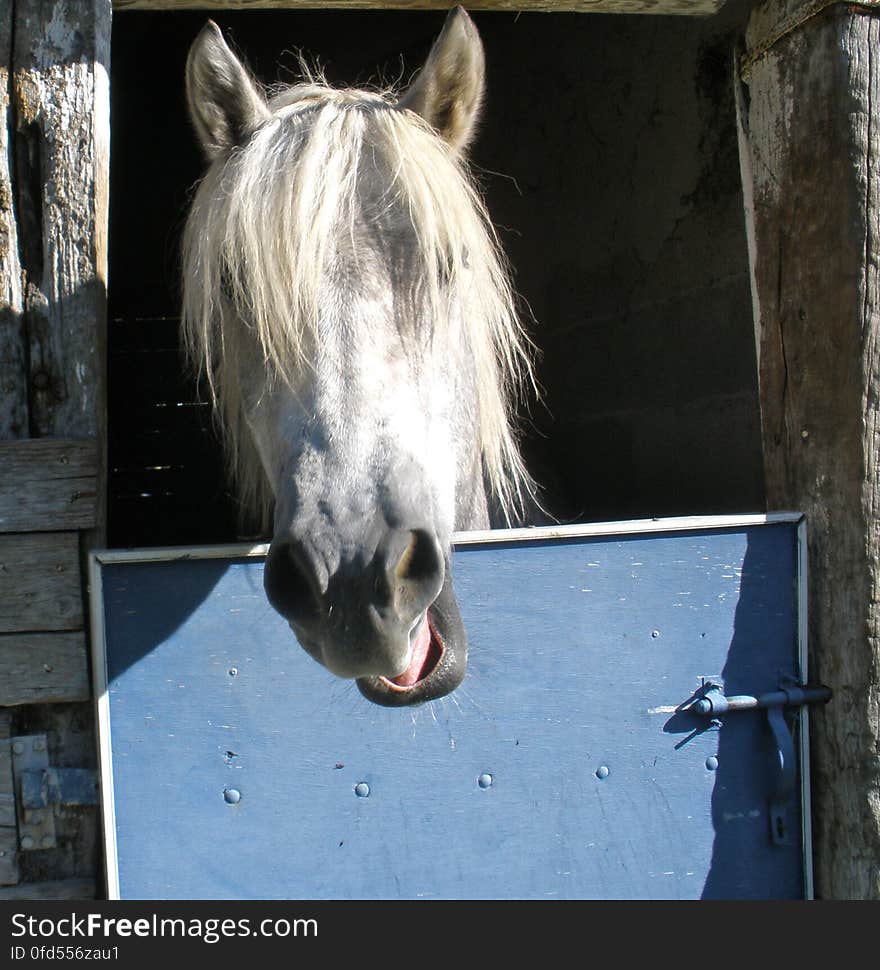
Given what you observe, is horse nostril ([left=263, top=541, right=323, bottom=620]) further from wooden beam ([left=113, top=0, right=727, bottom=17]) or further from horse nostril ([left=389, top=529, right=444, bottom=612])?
wooden beam ([left=113, top=0, right=727, bottom=17])

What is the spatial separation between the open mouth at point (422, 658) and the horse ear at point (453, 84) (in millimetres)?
1122

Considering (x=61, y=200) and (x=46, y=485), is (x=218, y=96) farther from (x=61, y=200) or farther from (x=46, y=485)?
(x=46, y=485)

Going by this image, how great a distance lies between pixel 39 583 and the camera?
1.85 meters

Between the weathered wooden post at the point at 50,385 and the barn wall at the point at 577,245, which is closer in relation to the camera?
the weathered wooden post at the point at 50,385

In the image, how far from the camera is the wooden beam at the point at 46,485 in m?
1.84

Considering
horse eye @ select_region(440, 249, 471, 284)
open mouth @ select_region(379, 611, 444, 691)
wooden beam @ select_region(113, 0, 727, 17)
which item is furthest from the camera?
wooden beam @ select_region(113, 0, 727, 17)

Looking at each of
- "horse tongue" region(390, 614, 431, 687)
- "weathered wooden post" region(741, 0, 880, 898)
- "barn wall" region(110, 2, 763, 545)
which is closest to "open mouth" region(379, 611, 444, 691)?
"horse tongue" region(390, 614, 431, 687)

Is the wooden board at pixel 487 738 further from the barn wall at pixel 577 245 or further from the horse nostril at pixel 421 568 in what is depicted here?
the barn wall at pixel 577 245

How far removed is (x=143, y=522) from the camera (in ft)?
16.8

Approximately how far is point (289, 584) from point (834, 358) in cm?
143

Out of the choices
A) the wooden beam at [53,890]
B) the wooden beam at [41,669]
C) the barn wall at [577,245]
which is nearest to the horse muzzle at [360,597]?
the wooden beam at [41,669]

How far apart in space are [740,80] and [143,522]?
4129 mm

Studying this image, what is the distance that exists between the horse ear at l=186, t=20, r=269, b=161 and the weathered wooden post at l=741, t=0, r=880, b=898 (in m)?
1.30

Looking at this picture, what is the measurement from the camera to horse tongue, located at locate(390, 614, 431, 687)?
4.84 feet
